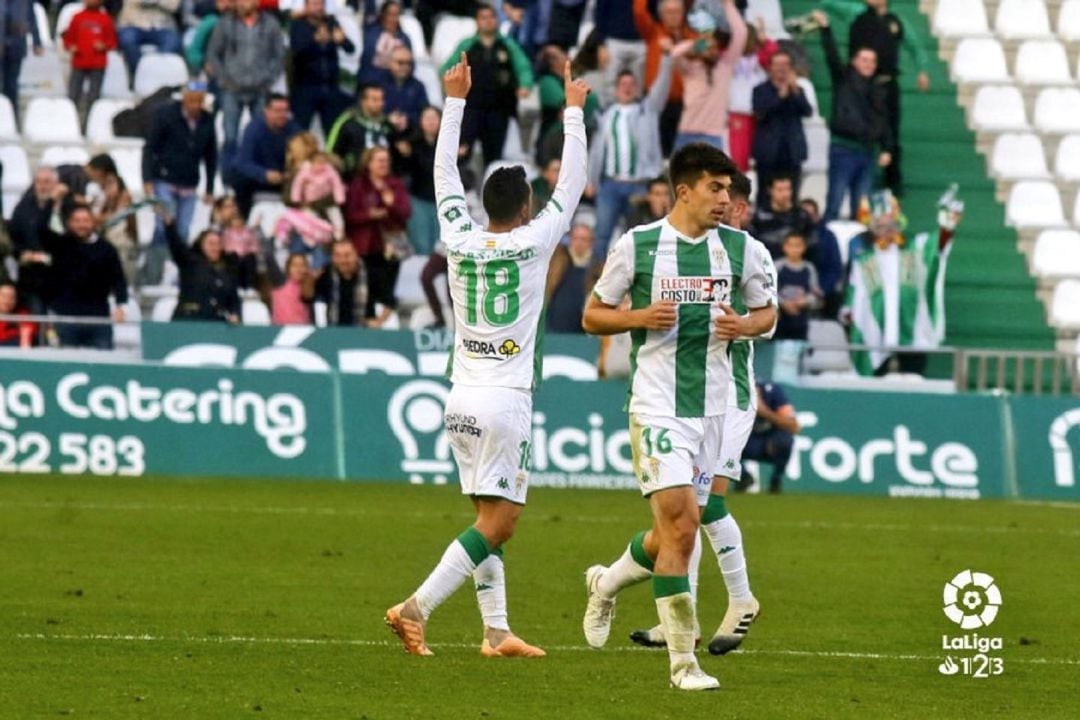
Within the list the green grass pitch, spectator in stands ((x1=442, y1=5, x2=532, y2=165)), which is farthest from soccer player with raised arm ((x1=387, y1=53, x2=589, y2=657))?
spectator in stands ((x1=442, y1=5, x2=532, y2=165))

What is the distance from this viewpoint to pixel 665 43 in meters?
26.5

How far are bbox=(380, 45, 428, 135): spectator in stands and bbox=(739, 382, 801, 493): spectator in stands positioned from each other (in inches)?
211

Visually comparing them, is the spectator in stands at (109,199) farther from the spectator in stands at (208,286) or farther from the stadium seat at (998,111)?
the stadium seat at (998,111)

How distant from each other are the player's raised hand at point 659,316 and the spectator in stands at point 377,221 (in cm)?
1499

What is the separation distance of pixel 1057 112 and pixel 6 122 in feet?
41.8

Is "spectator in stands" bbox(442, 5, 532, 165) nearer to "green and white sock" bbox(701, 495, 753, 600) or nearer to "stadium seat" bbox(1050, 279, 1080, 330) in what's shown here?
"stadium seat" bbox(1050, 279, 1080, 330)

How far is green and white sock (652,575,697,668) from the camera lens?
9.99 metres

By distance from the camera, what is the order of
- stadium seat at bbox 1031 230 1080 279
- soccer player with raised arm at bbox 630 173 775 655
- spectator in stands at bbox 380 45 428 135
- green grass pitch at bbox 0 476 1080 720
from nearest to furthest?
green grass pitch at bbox 0 476 1080 720
soccer player with raised arm at bbox 630 173 775 655
spectator in stands at bbox 380 45 428 135
stadium seat at bbox 1031 230 1080 279

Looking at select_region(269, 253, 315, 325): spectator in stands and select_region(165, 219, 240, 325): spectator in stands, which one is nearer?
select_region(165, 219, 240, 325): spectator in stands

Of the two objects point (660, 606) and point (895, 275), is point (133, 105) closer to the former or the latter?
point (895, 275)

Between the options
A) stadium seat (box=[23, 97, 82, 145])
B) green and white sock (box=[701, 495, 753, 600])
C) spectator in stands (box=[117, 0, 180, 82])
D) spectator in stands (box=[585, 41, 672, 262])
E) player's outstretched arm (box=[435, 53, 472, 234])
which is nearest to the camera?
player's outstretched arm (box=[435, 53, 472, 234])

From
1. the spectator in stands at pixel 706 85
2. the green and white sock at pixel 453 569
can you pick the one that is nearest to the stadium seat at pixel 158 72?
the spectator in stands at pixel 706 85

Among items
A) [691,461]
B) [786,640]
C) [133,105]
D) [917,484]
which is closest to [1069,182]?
[917,484]

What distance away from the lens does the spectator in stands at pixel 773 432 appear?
22.6m
